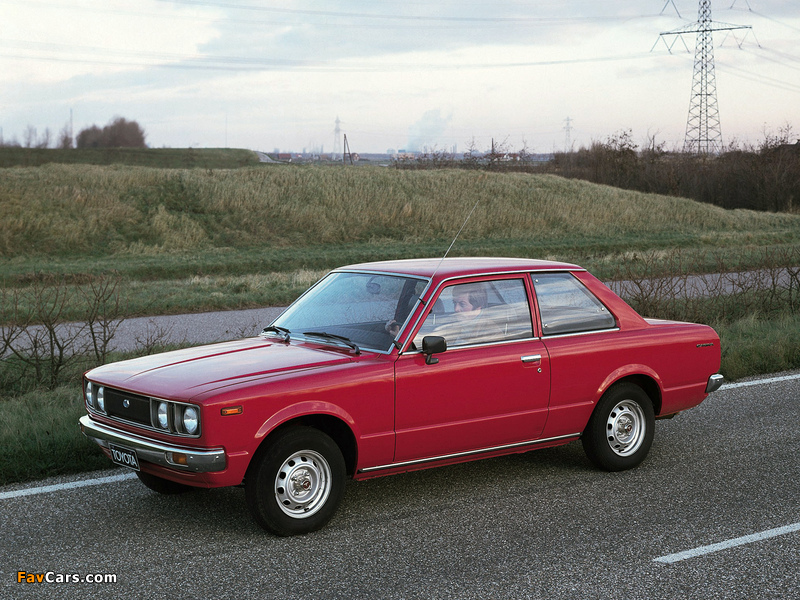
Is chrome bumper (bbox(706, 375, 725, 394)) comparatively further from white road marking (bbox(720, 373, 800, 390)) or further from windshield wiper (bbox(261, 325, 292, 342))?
windshield wiper (bbox(261, 325, 292, 342))

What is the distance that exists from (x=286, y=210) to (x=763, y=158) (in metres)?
36.3

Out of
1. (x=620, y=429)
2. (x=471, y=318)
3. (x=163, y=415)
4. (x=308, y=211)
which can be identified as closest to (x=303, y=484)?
(x=163, y=415)

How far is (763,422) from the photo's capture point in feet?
24.7

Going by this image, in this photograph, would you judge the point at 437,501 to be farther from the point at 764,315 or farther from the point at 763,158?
the point at 763,158

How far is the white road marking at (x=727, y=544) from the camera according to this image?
4461 millimetres

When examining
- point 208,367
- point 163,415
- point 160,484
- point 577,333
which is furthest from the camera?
point 577,333

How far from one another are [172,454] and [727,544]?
125 inches

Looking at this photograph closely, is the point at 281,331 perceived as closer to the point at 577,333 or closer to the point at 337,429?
the point at 337,429

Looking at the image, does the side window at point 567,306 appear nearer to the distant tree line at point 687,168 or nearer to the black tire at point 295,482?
the black tire at point 295,482

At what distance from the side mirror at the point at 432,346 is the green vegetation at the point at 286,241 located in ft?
9.30

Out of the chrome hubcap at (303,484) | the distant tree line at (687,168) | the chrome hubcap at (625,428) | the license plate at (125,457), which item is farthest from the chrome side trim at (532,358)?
the distant tree line at (687,168)

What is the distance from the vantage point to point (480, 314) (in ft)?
18.7

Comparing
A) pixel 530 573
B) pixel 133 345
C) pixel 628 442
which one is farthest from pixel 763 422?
pixel 133 345

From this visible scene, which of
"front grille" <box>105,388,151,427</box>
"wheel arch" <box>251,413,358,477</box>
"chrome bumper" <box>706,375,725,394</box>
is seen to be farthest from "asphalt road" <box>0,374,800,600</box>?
"front grille" <box>105,388,151,427</box>
